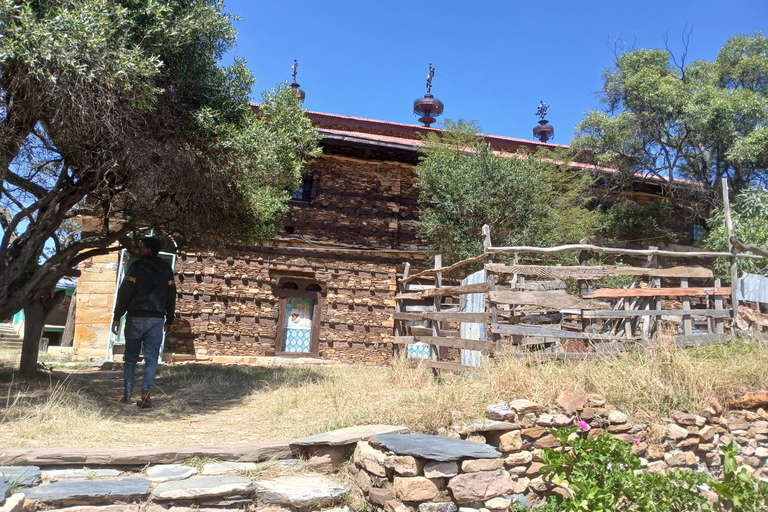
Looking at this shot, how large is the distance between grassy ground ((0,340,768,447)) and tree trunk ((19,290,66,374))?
1.99ft

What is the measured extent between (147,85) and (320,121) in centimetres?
1170

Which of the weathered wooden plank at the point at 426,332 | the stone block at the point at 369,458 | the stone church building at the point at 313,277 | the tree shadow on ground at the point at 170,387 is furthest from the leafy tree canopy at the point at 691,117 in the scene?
the stone block at the point at 369,458

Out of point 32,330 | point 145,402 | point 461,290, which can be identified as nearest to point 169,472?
point 145,402

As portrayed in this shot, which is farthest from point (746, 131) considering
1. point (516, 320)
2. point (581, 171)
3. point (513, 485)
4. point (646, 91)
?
point (513, 485)

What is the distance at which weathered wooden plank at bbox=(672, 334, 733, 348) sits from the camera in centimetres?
614

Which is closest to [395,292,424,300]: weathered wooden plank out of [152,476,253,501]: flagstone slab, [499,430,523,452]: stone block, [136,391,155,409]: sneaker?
[136,391,155,409]: sneaker

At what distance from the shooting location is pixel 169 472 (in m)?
3.86

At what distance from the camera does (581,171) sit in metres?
14.6

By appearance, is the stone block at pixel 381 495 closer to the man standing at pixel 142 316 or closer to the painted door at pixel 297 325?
the man standing at pixel 142 316

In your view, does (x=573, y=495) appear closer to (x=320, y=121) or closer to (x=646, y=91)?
(x=646, y=91)

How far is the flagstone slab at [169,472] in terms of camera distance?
3.78 meters

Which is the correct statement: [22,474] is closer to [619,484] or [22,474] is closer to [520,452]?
[520,452]

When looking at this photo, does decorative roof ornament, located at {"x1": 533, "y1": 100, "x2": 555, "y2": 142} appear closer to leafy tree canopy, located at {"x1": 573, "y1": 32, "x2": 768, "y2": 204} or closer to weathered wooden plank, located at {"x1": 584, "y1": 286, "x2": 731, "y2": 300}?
leafy tree canopy, located at {"x1": 573, "y1": 32, "x2": 768, "y2": 204}

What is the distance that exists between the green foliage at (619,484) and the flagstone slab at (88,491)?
2.72 metres
